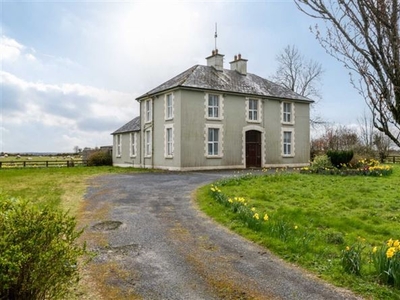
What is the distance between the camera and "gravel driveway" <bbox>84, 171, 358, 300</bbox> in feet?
15.2

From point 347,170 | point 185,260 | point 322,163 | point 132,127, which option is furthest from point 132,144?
point 185,260

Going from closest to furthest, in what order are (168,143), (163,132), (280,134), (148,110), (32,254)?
(32,254) < (168,143) < (163,132) < (148,110) < (280,134)

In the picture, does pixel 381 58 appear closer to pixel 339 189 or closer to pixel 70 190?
pixel 339 189

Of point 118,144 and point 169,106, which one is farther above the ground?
point 169,106

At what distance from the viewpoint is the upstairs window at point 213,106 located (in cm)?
2458

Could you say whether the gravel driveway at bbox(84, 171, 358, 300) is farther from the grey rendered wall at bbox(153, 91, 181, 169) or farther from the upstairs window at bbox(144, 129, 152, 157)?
the upstairs window at bbox(144, 129, 152, 157)

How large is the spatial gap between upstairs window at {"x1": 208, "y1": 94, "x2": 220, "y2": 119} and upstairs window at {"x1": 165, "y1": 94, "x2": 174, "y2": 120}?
2.66 m

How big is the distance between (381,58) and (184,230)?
17.0 feet

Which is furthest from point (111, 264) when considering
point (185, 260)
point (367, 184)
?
point (367, 184)

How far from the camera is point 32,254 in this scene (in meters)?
→ 3.32

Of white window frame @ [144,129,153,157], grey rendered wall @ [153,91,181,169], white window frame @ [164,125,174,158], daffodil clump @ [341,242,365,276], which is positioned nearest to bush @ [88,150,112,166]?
white window frame @ [144,129,153,157]

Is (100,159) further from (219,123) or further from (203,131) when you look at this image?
(219,123)

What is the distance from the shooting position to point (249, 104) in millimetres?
26438

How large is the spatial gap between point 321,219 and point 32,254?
7270mm
